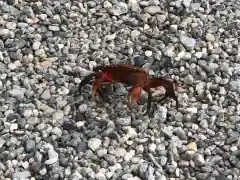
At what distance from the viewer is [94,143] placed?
3.19 m

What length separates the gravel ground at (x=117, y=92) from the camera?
3.14 m

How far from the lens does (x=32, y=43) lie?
12.3ft

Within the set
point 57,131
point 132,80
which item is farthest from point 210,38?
point 57,131

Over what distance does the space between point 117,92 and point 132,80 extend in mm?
Result: 147

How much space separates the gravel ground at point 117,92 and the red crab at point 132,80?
9 cm

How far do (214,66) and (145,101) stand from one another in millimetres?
457

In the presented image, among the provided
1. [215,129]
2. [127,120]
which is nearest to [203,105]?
[215,129]

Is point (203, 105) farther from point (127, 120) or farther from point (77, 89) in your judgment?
point (77, 89)

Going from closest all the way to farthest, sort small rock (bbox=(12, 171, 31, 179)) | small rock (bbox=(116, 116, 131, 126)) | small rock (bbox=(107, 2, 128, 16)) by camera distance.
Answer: small rock (bbox=(12, 171, 31, 179)) < small rock (bbox=(116, 116, 131, 126)) < small rock (bbox=(107, 2, 128, 16))

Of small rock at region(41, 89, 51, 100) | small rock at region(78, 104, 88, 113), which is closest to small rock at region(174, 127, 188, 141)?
small rock at region(78, 104, 88, 113)

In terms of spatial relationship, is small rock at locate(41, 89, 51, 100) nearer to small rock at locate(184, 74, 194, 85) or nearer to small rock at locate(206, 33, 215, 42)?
small rock at locate(184, 74, 194, 85)

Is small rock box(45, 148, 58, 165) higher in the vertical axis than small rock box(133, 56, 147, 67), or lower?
lower

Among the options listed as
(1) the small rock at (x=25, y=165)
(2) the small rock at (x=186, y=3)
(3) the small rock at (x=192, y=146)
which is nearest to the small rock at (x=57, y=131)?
(1) the small rock at (x=25, y=165)

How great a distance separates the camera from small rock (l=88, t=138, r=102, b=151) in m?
3.18
